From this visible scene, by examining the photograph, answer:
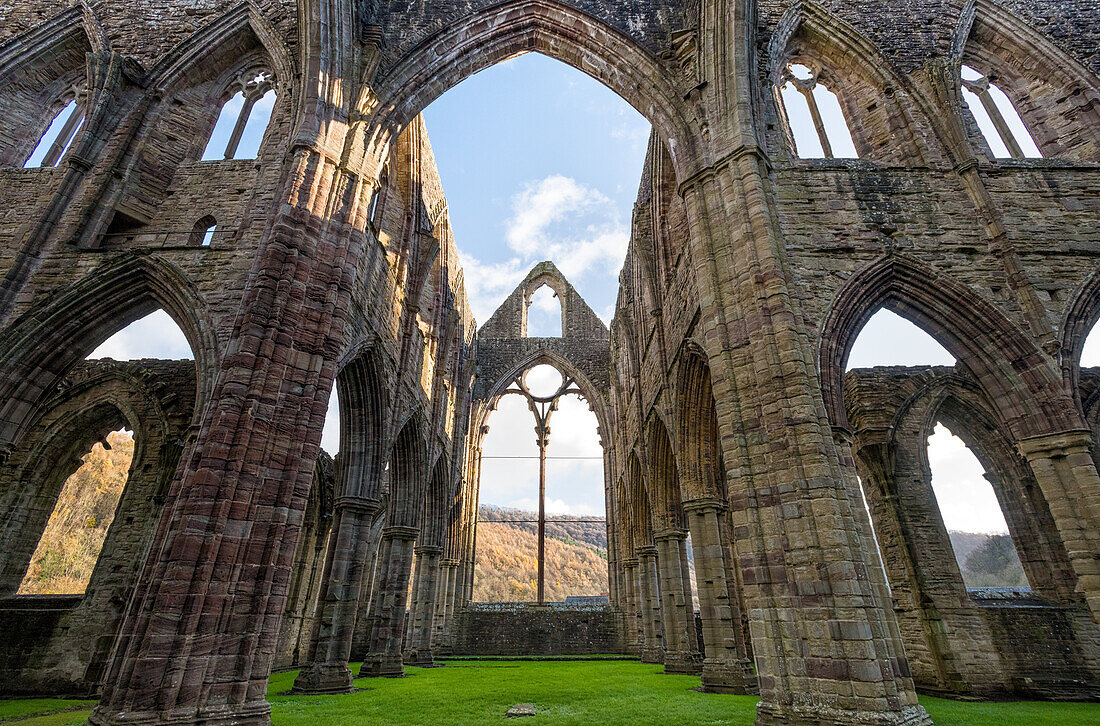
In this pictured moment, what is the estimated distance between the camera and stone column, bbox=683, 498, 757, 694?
8258mm

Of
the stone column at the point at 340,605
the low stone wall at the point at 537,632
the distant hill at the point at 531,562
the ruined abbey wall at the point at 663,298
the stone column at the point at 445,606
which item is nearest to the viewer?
the ruined abbey wall at the point at 663,298

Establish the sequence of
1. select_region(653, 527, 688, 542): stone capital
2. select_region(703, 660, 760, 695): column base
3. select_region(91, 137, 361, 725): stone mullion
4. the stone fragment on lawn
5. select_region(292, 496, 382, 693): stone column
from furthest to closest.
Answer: select_region(653, 527, 688, 542): stone capital < select_region(292, 496, 382, 693): stone column < select_region(703, 660, 760, 695): column base < the stone fragment on lawn < select_region(91, 137, 361, 725): stone mullion

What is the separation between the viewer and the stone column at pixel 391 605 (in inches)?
447

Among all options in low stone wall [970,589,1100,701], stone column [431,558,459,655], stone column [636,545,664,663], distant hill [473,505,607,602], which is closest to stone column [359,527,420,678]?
stone column [431,558,459,655]

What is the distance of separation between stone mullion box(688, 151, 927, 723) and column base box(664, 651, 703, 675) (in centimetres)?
636

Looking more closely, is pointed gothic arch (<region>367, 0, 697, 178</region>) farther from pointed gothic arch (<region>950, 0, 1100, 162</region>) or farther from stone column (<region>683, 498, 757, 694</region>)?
stone column (<region>683, 498, 757, 694</region>)

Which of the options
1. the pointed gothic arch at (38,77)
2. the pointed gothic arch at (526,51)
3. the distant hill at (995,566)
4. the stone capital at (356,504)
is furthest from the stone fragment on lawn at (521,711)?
the distant hill at (995,566)

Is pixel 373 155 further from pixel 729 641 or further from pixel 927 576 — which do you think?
pixel 927 576

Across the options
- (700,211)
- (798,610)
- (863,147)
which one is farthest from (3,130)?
(863,147)

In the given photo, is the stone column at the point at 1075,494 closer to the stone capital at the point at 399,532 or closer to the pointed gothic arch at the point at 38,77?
the stone capital at the point at 399,532

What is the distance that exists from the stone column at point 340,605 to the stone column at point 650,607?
8.12 metres

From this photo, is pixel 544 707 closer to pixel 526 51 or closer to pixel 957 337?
pixel 957 337

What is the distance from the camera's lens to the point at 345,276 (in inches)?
306

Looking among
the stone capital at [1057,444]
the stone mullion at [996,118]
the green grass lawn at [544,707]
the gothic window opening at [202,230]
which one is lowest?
the green grass lawn at [544,707]
